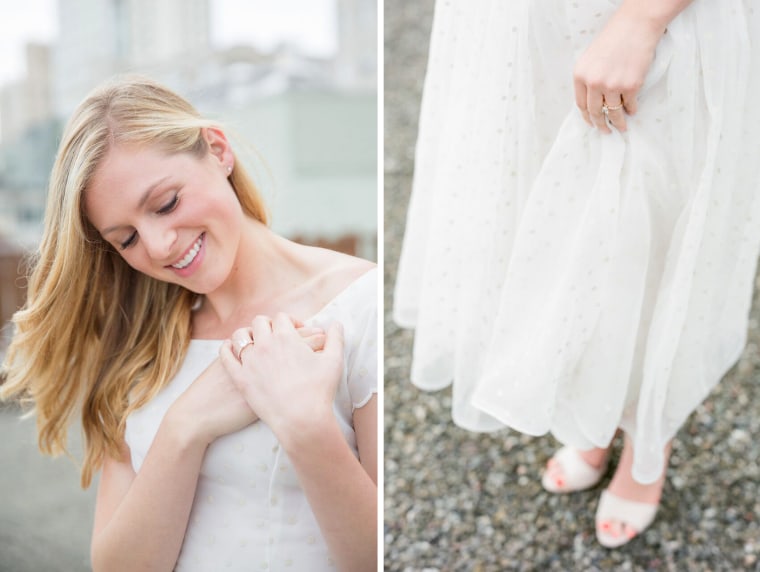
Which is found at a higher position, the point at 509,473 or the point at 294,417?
the point at 294,417

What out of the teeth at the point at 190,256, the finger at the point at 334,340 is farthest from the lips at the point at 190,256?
the finger at the point at 334,340

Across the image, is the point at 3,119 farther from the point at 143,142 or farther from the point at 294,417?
the point at 294,417

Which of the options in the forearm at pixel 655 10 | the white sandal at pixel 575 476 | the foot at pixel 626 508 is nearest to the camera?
the forearm at pixel 655 10

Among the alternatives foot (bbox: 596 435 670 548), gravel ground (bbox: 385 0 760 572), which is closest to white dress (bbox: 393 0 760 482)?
foot (bbox: 596 435 670 548)

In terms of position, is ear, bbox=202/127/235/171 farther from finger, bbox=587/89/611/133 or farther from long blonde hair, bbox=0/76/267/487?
finger, bbox=587/89/611/133

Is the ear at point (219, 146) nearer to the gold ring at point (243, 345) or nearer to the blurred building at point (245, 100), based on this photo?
the blurred building at point (245, 100)

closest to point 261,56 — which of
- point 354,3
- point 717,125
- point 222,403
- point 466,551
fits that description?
point 354,3

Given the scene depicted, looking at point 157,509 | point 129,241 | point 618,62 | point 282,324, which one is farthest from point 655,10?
point 157,509

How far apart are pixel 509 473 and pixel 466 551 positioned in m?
0.28

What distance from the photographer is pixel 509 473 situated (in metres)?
2.15

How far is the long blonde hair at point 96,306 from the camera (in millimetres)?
1065

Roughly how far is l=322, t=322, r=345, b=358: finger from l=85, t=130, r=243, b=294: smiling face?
171 mm

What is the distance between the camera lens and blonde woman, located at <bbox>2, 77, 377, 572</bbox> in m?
1.07

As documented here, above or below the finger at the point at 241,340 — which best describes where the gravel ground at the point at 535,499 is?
below
